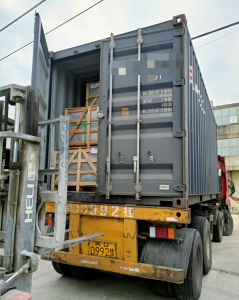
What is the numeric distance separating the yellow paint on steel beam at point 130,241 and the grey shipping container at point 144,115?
0.35 meters

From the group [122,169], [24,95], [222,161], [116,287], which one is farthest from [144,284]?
[222,161]

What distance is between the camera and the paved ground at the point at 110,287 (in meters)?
3.73

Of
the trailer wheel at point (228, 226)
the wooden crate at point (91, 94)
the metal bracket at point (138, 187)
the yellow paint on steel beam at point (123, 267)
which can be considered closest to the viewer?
the yellow paint on steel beam at point (123, 267)

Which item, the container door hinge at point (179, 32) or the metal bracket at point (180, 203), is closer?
the metal bracket at point (180, 203)

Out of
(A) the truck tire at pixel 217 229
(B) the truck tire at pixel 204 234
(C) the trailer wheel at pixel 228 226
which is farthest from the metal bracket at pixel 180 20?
(C) the trailer wheel at pixel 228 226

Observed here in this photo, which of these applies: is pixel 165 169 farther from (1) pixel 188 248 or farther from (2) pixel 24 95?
(2) pixel 24 95

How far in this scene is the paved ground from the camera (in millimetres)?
3727

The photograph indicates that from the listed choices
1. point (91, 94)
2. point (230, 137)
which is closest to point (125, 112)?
point (91, 94)

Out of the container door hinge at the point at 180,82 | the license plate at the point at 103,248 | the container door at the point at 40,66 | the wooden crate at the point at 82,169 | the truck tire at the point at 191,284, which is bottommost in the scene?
the truck tire at the point at 191,284

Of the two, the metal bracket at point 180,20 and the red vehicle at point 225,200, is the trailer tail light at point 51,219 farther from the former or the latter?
the red vehicle at point 225,200

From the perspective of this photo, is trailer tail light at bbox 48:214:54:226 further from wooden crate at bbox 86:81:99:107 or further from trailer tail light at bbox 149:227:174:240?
wooden crate at bbox 86:81:99:107

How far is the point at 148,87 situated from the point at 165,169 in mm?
1171

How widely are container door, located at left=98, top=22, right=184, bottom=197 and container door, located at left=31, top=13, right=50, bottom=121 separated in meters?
0.93

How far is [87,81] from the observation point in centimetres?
586
